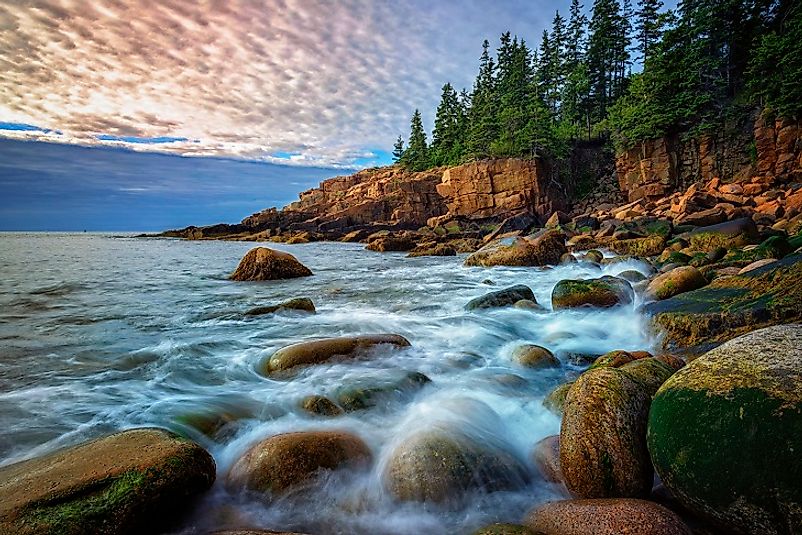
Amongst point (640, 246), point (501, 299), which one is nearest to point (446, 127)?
point (640, 246)

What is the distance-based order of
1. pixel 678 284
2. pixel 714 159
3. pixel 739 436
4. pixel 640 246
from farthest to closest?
1. pixel 714 159
2. pixel 640 246
3. pixel 678 284
4. pixel 739 436

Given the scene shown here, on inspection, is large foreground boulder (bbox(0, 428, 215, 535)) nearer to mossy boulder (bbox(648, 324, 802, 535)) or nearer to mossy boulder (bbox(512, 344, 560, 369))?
mossy boulder (bbox(648, 324, 802, 535))

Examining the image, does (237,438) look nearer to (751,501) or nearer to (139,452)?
(139,452)

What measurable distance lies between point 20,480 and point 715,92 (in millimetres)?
42085

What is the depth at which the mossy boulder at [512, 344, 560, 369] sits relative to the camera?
5.63 metres

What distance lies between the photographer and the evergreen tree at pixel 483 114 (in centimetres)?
4269

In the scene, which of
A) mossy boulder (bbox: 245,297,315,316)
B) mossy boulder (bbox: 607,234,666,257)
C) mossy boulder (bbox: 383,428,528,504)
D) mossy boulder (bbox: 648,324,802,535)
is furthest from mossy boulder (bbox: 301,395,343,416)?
mossy boulder (bbox: 607,234,666,257)

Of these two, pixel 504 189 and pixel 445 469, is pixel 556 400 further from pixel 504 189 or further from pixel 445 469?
pixel 504 189

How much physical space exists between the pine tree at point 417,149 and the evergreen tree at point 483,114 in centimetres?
776

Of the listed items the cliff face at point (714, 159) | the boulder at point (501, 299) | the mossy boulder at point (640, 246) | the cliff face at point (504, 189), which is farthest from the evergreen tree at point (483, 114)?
the boulder at point (501, 299)

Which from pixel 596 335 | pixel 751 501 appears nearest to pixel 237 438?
pixel 751 501

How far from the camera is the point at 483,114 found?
4588 cm

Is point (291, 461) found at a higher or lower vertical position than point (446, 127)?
lower

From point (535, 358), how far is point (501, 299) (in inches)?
139
